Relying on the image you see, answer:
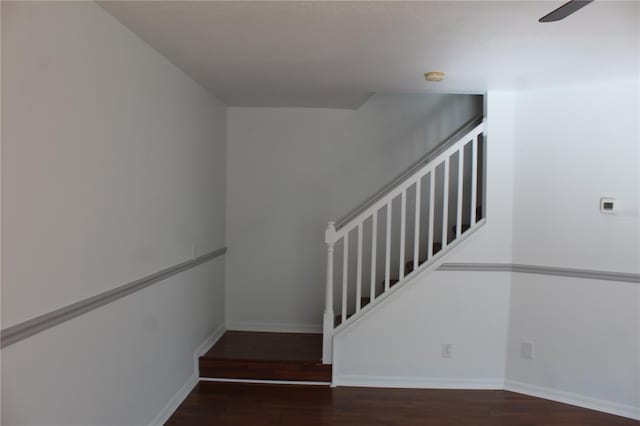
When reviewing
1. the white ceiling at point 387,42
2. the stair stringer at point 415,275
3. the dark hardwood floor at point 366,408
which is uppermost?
the white ceiling at point 387,42

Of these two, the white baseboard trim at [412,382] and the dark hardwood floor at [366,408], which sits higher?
the white baseboard trim at [412,382]

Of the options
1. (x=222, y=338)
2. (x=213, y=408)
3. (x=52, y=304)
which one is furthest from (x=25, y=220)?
(x=222, y=338)

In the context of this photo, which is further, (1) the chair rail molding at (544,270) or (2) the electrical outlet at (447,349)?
(2) the electrical outlet at (447,349)

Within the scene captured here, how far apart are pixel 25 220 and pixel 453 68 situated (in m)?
2.58

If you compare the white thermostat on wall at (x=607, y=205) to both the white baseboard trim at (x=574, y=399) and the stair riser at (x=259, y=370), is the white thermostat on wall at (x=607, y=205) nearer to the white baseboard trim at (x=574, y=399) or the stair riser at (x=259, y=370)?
the white baseboard trim at (x=574, y=399)

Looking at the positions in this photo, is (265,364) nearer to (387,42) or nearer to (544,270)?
(544,270)

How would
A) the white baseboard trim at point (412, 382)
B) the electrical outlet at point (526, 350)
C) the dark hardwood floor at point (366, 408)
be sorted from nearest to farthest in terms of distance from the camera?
the dark hardwood floor at point (366, 408), the electrical outlet at point (526, 350), the white baseboard trim at point (412, 382)

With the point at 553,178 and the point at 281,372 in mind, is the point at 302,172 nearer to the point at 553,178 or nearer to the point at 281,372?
the point at 281,372

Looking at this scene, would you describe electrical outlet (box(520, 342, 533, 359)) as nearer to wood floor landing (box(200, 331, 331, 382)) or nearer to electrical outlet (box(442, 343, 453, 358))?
electrical outlet (box(442, 343, 453, 358))

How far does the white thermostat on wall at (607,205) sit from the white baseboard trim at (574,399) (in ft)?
4.65

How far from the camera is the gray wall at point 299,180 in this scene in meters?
4.42

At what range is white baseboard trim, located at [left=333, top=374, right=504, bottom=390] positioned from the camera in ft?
11.5

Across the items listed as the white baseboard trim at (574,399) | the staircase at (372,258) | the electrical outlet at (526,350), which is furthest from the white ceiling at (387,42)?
the white baseboard trim at (574,399)

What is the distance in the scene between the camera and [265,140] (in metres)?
4.45
